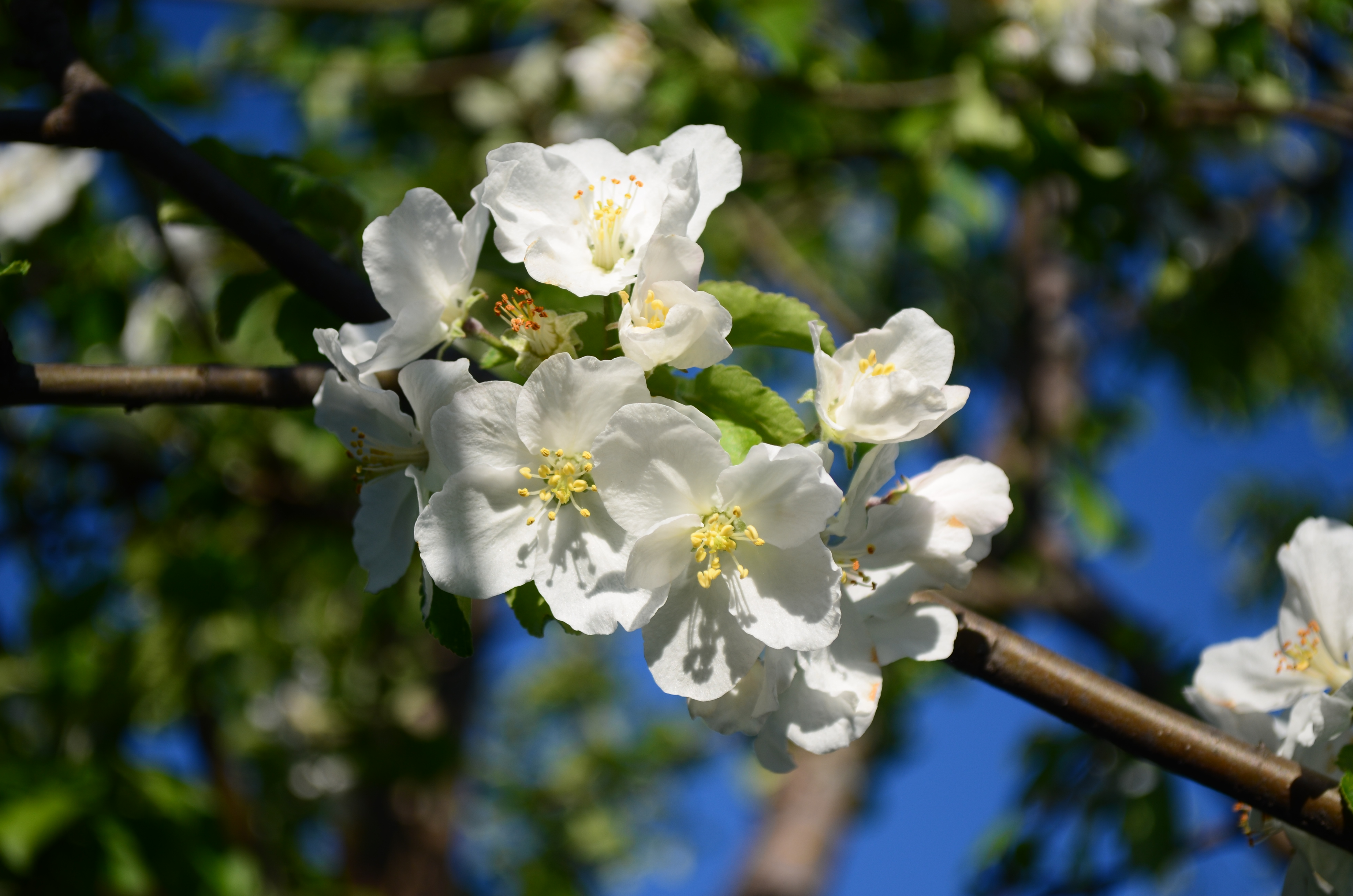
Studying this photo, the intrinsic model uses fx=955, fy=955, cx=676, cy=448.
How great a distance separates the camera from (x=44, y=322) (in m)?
3.14

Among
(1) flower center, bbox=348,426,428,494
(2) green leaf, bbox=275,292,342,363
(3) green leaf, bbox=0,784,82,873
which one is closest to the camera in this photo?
(1) flower center, bbox=348,426,428,494

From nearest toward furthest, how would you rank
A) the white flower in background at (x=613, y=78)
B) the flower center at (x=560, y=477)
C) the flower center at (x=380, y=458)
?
the flower center at (x=560, y=477), the flower center at (x=380, y=458), the white flower in background at (x=613, y=78)

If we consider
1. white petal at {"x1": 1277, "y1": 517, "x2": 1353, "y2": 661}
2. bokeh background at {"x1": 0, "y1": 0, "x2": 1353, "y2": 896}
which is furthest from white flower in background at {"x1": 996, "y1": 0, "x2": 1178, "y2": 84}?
white petal at {"x1": 1277, "y1": 517, "x2": 1353, "y2": 661}

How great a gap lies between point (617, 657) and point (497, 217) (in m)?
8.59

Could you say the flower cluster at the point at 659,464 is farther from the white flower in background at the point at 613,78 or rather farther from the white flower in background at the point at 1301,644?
the white flower in background at the point at 613,78

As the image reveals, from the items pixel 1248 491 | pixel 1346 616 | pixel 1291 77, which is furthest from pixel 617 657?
pixel 1346 616

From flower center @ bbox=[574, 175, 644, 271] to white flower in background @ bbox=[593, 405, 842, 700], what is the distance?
0.28m

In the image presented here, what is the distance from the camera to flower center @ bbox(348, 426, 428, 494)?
44.1 inches

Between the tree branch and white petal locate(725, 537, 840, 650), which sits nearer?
white petal locate(725, 537, 840, 650)

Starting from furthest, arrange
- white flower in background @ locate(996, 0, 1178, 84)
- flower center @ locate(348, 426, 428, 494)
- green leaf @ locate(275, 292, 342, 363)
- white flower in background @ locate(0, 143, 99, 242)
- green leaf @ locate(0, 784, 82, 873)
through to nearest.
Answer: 1. white flower in background @ locate(0, 143, 99, 242)
2. white flower in background @ locate(996, 0, 1178, 84)
3. green leaf @ locate(0, 784, 82, 873)
4. green leaf @ locate(275, 292, 342, 363)
5. flower center @ locate(348, 426, 428, 494)

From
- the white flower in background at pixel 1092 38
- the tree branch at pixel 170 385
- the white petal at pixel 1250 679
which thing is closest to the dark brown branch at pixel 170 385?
the tree branch at pixel 170 385

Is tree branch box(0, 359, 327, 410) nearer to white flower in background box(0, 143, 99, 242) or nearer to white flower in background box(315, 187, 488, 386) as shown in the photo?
white flower in background box(315, 187, 488, 386)

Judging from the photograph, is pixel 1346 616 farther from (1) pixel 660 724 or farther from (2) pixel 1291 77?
(1) pixel 660 724

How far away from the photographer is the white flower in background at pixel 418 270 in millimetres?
1059
